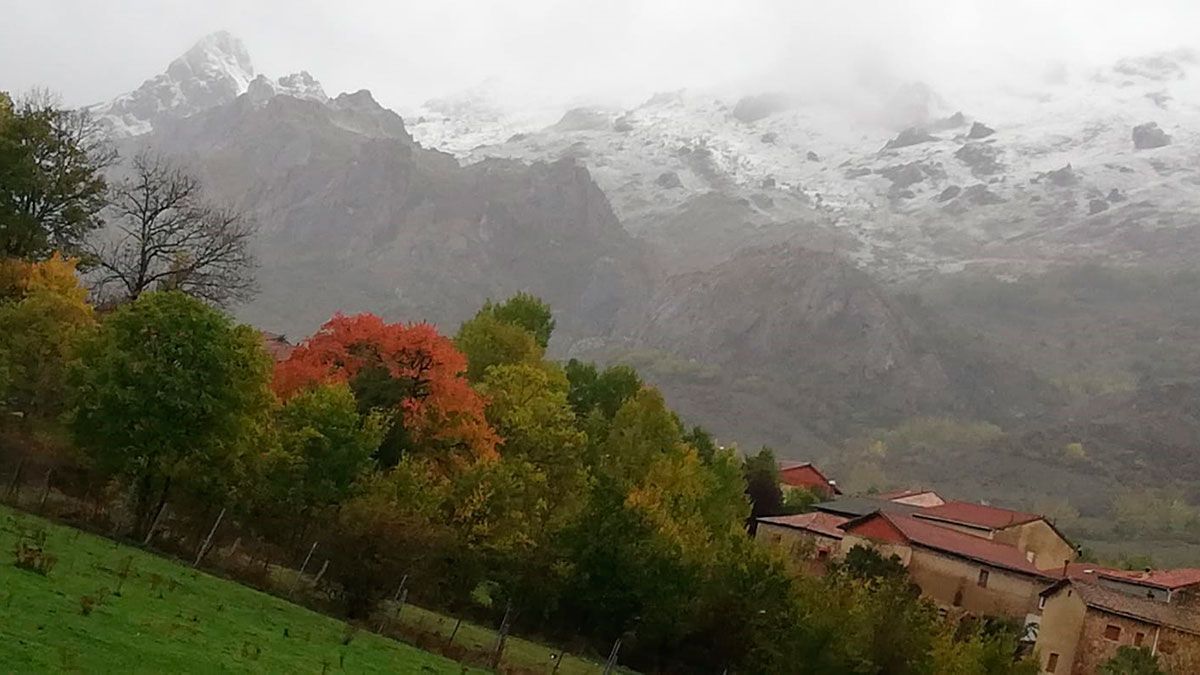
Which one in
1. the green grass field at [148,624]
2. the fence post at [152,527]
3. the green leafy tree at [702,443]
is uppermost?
the green leafy tree at [702,443]

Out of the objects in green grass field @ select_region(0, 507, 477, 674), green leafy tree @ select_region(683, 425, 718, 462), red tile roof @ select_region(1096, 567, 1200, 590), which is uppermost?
green leafy tree @ select_region(683, 425, 718, 462)

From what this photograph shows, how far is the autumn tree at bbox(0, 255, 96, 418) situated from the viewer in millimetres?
45156

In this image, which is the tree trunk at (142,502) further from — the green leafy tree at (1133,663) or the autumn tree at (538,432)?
the green leafy tree at (1133,663)

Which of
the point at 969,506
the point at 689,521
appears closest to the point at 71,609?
the point at 689,521

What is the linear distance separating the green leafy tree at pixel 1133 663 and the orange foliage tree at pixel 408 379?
31.5m

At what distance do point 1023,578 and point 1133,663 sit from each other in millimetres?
20363

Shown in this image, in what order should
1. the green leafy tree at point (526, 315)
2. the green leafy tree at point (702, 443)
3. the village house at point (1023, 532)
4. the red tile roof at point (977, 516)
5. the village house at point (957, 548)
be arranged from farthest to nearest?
the red tile roof at point (977, 516) < the village house at point (1023, 532) < the green leafy tree at point (702, 443) < the green leafy tree at point (526, 315) < the village house at point (957, 548)

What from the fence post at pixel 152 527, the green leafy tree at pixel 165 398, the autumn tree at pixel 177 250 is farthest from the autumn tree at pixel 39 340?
the fence post at pixel 152 527

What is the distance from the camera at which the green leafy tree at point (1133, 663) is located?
5222 cm

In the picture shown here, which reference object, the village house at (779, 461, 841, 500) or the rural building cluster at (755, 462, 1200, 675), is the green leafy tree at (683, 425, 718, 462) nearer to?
the rural building cluster at (755, 462, 1200, 675)

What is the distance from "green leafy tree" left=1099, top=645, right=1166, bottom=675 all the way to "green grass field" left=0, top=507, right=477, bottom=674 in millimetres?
36597

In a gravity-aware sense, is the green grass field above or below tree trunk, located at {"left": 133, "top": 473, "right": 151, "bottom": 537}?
below

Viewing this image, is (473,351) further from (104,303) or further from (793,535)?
(793,535)

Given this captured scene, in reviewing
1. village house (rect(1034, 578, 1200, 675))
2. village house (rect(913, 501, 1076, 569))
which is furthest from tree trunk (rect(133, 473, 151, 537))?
village house (rect(913, 501, 1076, 569))
